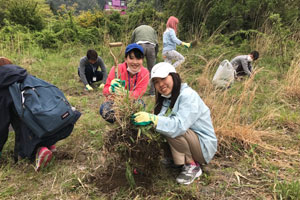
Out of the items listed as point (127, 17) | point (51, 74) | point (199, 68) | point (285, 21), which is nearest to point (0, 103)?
point (51, 74)

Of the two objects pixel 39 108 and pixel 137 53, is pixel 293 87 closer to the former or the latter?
pixel 137 53

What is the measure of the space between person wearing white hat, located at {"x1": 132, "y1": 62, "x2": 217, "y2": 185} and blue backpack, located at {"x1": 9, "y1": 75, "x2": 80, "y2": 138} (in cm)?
73

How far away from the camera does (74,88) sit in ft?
14.4

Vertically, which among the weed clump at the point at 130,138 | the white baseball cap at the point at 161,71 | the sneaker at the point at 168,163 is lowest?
the sneaker at the point at 168,163

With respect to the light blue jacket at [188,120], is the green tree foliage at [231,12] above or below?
above

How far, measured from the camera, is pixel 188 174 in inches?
72.1

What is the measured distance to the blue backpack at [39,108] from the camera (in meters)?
1.79

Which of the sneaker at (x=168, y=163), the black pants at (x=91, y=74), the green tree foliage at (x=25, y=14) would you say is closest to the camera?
the sneaker at (x=168, y=163)

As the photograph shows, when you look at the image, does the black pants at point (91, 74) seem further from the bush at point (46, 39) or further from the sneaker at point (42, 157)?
the bush at point (46, 39)

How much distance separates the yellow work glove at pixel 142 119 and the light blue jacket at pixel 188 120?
0.16ft

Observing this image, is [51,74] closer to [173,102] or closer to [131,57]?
[131,57]

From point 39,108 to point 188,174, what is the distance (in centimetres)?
140

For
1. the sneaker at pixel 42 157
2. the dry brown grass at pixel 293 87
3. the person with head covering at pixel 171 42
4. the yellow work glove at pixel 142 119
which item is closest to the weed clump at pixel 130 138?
the yellow work glove at pixel 142 119

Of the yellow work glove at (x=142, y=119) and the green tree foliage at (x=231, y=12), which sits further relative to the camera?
the green tree foliage at (x=231, y=12)
